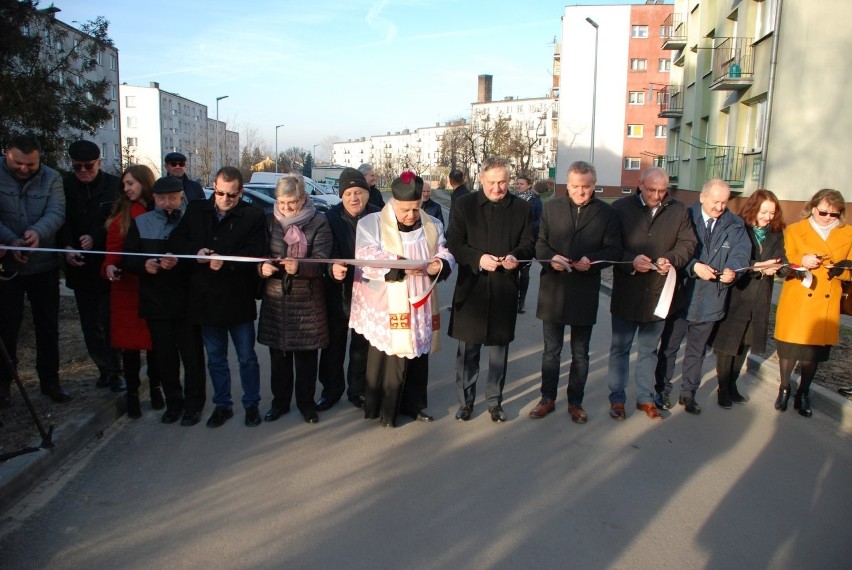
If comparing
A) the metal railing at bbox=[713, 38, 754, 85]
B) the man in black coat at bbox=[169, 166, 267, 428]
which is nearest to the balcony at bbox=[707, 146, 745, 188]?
the metal railing at bbox=[713, 38, 754, 85]

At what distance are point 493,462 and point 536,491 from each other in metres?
0.53

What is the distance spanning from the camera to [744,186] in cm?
2012

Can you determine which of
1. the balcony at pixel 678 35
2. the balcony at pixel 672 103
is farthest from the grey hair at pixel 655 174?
the balcony at pixel 678 35

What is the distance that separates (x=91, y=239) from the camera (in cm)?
593

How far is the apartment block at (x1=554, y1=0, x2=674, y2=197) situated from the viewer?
54.2 metres

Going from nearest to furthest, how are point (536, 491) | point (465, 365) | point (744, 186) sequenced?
point (536, 491), point (465, 365), point (744, 186)

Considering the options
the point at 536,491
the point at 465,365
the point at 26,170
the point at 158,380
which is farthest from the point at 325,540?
the point at 26,170

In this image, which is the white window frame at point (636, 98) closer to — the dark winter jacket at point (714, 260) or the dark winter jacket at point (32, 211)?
the dark winter jacket at point (714, 260)

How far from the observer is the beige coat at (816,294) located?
594cm

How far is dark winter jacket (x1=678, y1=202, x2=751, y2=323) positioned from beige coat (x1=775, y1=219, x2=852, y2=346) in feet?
1.70

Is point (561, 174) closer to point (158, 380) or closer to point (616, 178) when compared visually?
point (616, 178)

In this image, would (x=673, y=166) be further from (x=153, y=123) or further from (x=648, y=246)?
(x=153, y=123)

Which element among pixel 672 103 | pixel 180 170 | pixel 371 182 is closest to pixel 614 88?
pixel 672 103

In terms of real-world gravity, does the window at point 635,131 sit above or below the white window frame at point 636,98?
below
